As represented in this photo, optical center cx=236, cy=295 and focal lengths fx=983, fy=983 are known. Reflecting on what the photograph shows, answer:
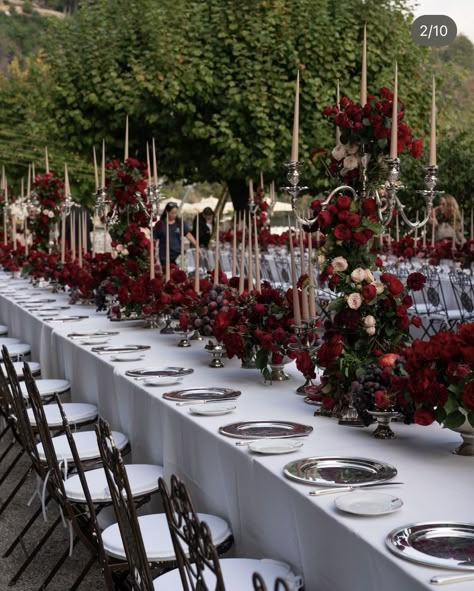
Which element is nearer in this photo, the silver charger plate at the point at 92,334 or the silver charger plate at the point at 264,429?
the silver charger plate at the point at 264,429

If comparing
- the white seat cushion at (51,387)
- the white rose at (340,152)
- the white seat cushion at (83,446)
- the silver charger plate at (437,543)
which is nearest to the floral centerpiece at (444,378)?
the silver charger plate at (437,543)

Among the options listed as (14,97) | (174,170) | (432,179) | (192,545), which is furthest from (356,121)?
(14,97)

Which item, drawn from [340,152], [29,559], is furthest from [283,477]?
[29,559]

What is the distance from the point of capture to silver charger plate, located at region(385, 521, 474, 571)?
2189mm

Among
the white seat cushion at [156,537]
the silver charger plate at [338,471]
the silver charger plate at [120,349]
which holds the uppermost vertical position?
the silver charger plate at [120,349]

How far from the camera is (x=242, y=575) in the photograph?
2.91 m

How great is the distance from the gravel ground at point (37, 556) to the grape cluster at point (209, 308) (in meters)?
1.26

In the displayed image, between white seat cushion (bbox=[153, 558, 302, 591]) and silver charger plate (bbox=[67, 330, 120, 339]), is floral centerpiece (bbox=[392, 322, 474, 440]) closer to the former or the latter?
white seat cushion (bbox=[153, 558, 302, 591])

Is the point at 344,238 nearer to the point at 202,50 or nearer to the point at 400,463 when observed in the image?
the point at 400,463

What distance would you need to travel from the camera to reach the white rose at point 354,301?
3.53 meters

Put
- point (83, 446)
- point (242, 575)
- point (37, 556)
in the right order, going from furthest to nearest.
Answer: point (37, 556)
point (83, 446)
point (242, 575)

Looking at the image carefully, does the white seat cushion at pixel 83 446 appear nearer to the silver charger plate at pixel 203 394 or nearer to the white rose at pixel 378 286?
the silver charger plate at pixel 203 394

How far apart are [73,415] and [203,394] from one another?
3.98 feet

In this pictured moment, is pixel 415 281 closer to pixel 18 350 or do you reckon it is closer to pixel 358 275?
pixel 358 275
